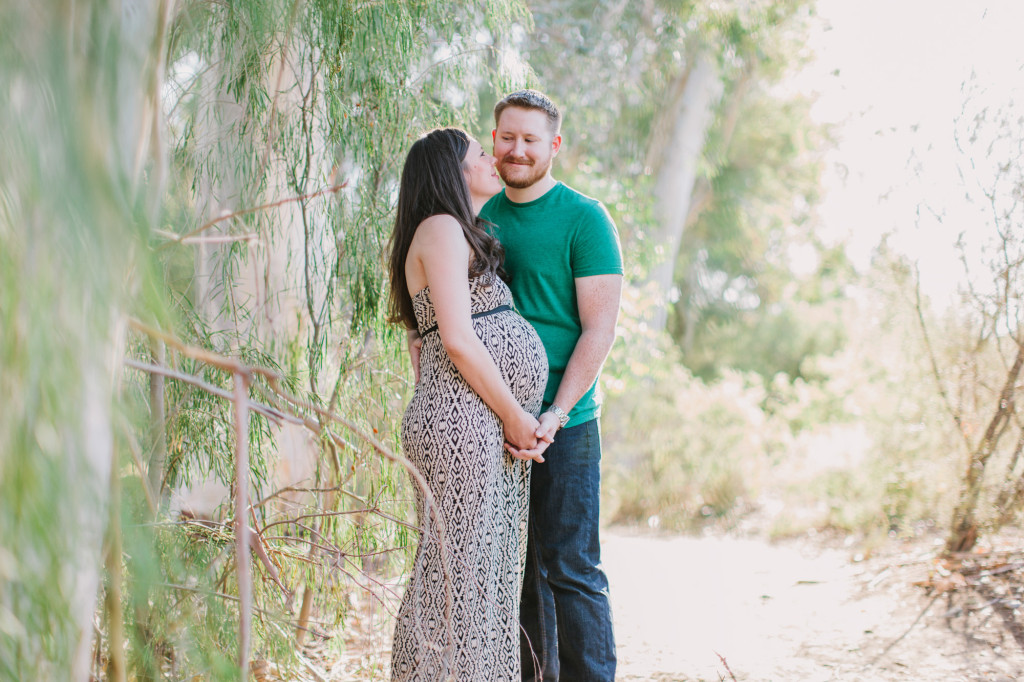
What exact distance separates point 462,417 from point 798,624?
2671 millimetres

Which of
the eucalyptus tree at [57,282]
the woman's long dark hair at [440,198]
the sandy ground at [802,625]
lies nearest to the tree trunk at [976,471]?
the sandy ground at [802,625]

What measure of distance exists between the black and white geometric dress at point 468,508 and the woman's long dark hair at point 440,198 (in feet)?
0.30

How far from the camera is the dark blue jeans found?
7.94 feet

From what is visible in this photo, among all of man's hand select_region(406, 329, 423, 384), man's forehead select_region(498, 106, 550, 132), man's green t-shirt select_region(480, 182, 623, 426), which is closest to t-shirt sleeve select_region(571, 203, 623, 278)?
man's green t-shirt select_region(480, 182, 623, 426)

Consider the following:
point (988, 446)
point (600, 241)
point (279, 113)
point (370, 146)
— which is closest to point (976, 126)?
point (988, 446)

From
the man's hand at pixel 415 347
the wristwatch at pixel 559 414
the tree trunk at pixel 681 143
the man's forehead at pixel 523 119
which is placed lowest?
the wristwatch at pixel 559 414

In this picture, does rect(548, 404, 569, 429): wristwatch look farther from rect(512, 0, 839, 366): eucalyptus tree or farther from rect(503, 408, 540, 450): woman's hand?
rect(512, 0, 839, 366): eucalyptus tree

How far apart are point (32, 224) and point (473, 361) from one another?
133 cm

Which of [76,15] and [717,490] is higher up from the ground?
[76,15]

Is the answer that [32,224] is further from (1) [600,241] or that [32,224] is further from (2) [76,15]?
(1) [600,241]

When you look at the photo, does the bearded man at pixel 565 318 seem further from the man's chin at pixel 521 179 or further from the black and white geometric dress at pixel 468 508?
the black and white geometric dress at pixel 468 508

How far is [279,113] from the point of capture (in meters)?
2.72

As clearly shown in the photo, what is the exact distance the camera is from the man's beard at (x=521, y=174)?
2.42m

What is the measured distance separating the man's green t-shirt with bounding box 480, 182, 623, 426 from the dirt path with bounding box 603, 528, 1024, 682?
146 centimetres
